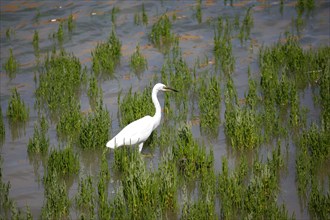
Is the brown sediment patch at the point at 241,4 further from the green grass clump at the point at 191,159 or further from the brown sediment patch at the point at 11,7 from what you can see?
the green grass clump at the point at 191,159

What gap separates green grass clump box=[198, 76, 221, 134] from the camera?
32.9ft

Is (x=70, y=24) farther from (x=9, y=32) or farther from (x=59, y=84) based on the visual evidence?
(x=59, y=84)

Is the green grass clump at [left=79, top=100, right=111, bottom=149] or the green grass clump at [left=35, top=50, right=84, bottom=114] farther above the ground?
the green grass clump at [left=35, top=50, right=84, bottom=114]

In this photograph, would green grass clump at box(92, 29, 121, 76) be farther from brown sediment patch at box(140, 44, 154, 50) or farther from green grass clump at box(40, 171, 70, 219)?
green grass clump at box(40, 171, 70, 219)

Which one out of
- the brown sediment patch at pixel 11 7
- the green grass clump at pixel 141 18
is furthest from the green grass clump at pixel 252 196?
the brown sediment patch at pixel 11 7

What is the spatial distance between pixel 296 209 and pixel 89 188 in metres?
3.01

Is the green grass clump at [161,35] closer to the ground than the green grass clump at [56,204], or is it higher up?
higher up

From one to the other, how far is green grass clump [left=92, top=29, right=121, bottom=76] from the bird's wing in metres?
3.93

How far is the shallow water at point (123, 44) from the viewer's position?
9133mm

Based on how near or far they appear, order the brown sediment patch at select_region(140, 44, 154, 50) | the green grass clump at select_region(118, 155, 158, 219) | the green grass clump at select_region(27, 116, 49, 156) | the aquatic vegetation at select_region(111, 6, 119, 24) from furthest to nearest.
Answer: the aquatic vegetation at select_region(111, 6, 119, 24)
the brown sediment patch at select_region(140, 44, 154, 50)
the green grass clump at select_region(27, 116, 49, 156)
the green grass clump at select_region(118, 155, 158, 219)

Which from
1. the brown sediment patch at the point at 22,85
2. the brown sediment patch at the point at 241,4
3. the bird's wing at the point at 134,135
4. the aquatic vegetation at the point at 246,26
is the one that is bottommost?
the bird's wing at the point at 134,135

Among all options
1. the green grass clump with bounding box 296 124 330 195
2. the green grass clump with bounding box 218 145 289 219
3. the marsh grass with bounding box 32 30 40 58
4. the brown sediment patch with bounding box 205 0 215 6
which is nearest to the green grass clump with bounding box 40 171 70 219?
the green grass clump with bounding box 218 145 289 219

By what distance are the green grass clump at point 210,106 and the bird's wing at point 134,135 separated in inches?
46.0

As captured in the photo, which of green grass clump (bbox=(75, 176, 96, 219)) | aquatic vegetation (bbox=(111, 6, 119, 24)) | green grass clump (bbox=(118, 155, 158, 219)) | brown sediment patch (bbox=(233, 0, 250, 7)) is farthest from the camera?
brown sediment patch (bbox=(233, 0, 250, 7))
